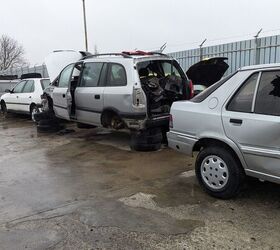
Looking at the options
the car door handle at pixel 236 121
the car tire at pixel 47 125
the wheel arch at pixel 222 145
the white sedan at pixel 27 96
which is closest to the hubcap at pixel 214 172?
the wheel arch at pixel 222 145

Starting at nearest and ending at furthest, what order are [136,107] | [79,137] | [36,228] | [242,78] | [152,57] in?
[36,228]
[242,78]
[136,107]
[152,57]
[79,137]

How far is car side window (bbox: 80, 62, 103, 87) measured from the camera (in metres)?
8.07

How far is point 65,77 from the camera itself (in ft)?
30.7

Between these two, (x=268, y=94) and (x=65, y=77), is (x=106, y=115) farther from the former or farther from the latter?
(x=268, y=94)

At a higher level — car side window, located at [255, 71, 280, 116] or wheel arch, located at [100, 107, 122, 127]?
car side window, located at [255, 71, 280, 116]

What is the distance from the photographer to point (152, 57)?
7641 millimetres

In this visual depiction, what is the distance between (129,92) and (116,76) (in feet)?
2.07

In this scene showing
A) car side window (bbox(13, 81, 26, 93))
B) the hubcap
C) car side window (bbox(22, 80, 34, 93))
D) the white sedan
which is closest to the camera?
the hubcap

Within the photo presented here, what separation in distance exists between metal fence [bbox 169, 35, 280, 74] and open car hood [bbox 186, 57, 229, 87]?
1.41 m

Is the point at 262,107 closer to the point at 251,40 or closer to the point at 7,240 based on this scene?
the point at 7,240

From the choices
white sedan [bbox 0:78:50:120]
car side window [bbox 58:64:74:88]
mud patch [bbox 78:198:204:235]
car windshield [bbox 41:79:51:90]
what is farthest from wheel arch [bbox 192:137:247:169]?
car windshield [bbox 41:79:51:90]

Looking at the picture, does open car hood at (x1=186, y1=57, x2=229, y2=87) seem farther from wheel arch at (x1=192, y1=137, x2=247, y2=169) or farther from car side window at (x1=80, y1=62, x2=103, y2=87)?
wheel arch at (x1=192, y1=137, x2=247, y2=169)

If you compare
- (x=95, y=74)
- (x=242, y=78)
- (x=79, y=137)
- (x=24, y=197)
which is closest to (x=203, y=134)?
(x=242, y=78)

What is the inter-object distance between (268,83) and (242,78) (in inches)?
13.7
